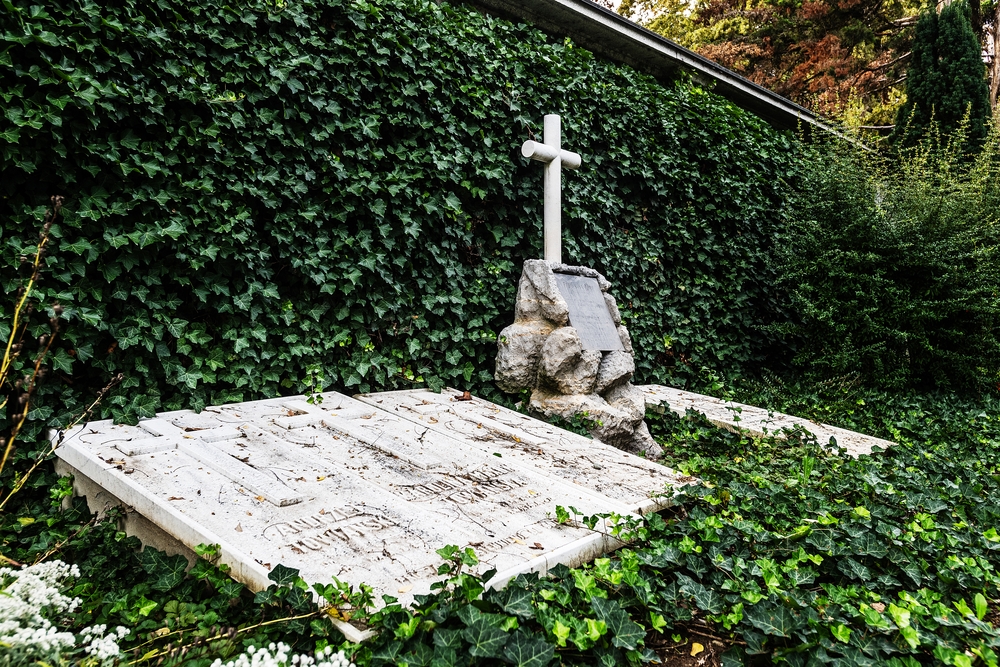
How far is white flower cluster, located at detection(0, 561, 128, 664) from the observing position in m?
1.32

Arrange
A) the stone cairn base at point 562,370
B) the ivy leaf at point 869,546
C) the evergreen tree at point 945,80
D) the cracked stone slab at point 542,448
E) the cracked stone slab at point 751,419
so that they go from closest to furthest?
the ivy leaf at point 869,546, the cracked stone slab at point 542,448, the stone cairn base at point 562,370, the cracked stone slab at point 751,419, the evergreen tree at point 945,80

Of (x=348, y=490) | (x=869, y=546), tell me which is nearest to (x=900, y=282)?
(x=869, y=546)

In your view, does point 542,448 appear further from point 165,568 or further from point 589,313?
point 165,568

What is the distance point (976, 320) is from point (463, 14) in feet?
19.5

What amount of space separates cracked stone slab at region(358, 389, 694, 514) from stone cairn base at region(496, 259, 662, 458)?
1.25 feet

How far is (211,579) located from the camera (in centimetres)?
182

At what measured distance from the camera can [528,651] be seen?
150 cm

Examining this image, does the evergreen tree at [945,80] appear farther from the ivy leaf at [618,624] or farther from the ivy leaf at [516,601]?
the ivy leaf at [516,601]

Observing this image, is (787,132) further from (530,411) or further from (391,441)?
(391,441)

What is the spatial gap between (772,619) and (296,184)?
130 inches

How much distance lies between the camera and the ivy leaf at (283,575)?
170 cm

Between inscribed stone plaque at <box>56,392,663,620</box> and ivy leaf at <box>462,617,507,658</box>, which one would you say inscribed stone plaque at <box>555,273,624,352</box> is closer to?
inscribed stone plaque at <box>56,392,663,620</box>

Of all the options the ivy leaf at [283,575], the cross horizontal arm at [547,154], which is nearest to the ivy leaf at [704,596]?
the ivy leaf at [283,575]

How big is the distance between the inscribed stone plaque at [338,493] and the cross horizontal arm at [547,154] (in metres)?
2.40
